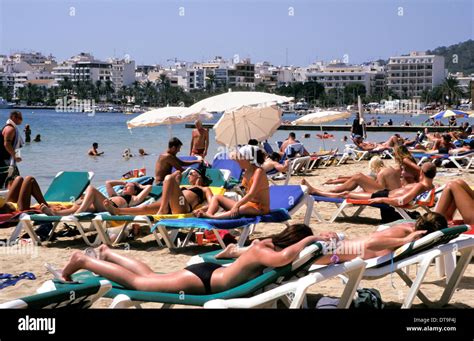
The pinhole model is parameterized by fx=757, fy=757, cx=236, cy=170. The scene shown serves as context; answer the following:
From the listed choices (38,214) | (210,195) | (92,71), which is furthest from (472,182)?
(92,71)

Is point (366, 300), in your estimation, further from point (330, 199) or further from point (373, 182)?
point (373, 182)

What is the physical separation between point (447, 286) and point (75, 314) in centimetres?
276

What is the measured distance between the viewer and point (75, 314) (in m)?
3.79

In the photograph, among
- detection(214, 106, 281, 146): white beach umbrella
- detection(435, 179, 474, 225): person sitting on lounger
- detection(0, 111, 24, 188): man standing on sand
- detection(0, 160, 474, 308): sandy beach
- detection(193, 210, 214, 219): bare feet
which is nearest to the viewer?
detection(0, 160, 474, 308): sandy beach

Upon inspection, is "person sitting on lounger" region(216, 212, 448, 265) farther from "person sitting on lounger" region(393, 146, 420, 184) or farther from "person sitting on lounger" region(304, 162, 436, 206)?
"person sitting on lounger" region(393, 146, 420, 184)

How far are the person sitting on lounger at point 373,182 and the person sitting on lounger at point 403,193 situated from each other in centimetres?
17

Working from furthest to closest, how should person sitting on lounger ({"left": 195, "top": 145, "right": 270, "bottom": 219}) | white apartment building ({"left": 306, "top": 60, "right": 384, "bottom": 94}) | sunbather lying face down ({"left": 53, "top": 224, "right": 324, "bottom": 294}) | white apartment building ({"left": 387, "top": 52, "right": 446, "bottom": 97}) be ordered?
white apartment building ({"left": 306, "top": 60, "right": 384, "bottom": 94}) → white apartment building ({"left": 387, "top": 52, "right": 446, "bottom": 97}) → person sitting on lounger ({"left": 195, "top": 145, "right": 270, "bottom": 219}) → sunbather lying face down ({"left": 53, "top": 224, "right": 324, "bottom": 294})

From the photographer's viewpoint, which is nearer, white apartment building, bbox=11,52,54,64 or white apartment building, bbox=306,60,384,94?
white apartment building, bbox=306,60,384,94

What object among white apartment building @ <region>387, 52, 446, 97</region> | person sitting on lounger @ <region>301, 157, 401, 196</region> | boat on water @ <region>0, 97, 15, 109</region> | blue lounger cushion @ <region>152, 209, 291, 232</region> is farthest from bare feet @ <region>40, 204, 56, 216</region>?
white apartment building @ <region>387, 52, 446, 97</region>

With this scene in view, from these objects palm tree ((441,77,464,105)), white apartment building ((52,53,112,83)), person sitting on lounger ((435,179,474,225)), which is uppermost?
white apartment building ((52,53,112,83))

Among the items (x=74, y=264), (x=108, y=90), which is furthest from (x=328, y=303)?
(x=108, y=90)

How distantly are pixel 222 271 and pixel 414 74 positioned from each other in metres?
160

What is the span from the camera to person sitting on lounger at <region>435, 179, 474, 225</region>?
6348mm

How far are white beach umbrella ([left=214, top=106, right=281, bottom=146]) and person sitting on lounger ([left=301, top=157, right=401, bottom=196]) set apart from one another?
508 centimetres
